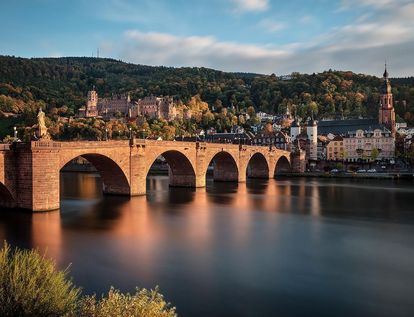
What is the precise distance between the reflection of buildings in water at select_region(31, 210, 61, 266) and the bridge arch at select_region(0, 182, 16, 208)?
181 centimetres

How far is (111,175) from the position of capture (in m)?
39.2

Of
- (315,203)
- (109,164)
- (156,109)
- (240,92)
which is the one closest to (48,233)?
(109,164)

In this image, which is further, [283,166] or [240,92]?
[240,92]

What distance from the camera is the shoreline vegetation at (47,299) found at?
859cm

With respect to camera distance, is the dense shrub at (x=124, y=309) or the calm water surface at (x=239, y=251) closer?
the dense shrub at (x=124, y=309)

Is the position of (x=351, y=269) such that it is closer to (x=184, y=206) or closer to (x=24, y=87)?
(x=184, y=206)

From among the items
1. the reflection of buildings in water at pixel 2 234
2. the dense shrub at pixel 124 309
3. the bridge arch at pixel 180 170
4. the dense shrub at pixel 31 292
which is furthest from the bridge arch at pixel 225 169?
the dense shrub at pixel 124 309

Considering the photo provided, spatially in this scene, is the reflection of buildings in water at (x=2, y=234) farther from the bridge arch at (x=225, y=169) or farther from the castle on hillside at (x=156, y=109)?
the castle on hillside at (x=156, y=109)

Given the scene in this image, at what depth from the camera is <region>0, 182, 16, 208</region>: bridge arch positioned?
1076 inches

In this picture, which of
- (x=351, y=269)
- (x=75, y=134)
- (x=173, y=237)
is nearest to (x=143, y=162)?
(x=173, y=237)

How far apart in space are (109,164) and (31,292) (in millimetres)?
27963

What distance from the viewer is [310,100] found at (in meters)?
156

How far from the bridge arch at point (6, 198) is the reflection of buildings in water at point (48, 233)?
1.81 m

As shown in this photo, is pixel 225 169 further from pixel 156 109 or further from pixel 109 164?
pixel 156 109
